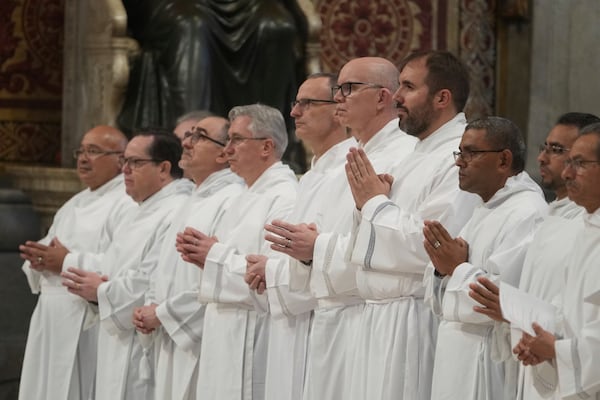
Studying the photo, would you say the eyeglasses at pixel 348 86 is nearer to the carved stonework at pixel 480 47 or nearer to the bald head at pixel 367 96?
the bald head at pixel 367 96

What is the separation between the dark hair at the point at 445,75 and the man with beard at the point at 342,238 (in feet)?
0.97

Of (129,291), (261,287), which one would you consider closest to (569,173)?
(261,287)

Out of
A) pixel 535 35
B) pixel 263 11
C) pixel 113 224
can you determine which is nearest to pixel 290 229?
pixel 113 224

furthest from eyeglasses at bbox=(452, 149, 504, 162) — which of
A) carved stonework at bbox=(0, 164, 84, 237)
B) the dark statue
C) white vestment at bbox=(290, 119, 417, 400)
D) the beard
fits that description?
carved stonework at bbox=(0, 164, 84, 237)

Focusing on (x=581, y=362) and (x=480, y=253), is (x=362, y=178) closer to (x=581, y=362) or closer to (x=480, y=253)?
(x=480, y=253)

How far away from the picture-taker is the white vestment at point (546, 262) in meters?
4.87

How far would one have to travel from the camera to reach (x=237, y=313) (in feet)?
21.5

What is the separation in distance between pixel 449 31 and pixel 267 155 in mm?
4426

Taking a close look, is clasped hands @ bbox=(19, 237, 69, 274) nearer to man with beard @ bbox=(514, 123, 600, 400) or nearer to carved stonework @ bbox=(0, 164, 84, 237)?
→ carved stonework @ bbox=(0, 164, 84, 237)

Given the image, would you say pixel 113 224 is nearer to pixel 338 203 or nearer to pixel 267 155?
pixel 267 155

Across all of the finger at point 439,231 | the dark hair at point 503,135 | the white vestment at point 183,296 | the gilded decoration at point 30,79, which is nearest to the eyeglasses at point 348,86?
the dark hair at point 503,135

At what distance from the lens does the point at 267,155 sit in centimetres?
668

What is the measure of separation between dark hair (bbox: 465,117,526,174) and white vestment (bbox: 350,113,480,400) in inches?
10.7

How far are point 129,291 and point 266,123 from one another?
1.16 meters
